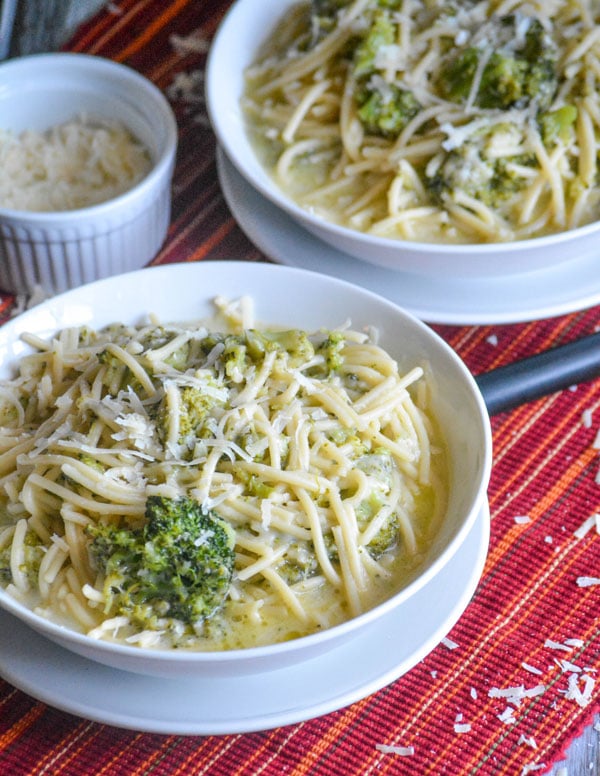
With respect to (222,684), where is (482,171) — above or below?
above

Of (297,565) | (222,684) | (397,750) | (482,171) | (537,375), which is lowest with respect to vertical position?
(397,750)

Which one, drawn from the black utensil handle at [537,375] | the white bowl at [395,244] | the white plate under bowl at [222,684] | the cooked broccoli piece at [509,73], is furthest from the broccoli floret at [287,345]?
the cooked broccoli piece at [509,73]

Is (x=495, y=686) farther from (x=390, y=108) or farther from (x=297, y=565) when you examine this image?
(x=390, y=108)

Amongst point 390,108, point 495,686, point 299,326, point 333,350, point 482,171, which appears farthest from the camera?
point 390,108

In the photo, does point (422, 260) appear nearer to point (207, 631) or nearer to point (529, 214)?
point (529, 214)

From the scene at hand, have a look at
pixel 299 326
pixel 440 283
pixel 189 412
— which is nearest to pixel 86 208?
pixel 299 326

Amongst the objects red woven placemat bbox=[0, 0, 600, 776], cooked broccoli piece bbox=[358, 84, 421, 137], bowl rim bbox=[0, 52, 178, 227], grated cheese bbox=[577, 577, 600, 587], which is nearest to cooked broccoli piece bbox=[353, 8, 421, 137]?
cooked broccoli piece bbox=[358, 84, 421, 137]
